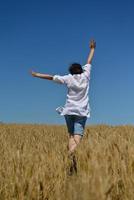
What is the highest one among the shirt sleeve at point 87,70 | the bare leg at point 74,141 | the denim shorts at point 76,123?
the shirt sleeve at point 87,70

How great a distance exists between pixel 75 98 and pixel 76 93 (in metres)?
0.07

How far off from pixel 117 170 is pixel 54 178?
1.94 feet

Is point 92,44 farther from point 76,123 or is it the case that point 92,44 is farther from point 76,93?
point 76,123

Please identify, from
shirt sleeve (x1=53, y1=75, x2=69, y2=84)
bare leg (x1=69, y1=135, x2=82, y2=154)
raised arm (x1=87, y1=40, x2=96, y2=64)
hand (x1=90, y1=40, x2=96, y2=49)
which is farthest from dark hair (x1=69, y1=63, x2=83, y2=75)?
bare leg (x1=69, y1=135, x2=82, y2=154)

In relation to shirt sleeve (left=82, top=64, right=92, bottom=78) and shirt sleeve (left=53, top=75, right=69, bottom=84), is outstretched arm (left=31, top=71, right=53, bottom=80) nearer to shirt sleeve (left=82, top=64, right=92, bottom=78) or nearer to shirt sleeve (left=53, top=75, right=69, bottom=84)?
shirt sleeve (left=53, top=75, right=69, bottom=84)

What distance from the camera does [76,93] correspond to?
21.9 ft

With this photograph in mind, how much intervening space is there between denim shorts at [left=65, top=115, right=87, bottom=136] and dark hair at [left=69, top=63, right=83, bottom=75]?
24.1 inches

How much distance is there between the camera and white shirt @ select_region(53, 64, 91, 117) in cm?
661

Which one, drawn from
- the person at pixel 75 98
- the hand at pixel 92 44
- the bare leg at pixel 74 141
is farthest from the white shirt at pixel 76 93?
the hand at pixel 92 44

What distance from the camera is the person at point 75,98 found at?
261 inches

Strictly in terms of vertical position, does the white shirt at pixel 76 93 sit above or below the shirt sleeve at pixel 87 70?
below

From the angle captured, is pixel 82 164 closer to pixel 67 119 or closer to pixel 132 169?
pixel 132 169

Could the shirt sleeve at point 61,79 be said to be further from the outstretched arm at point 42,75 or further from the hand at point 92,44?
the hand at point 92,44

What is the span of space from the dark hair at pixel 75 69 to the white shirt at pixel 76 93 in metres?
0.07
